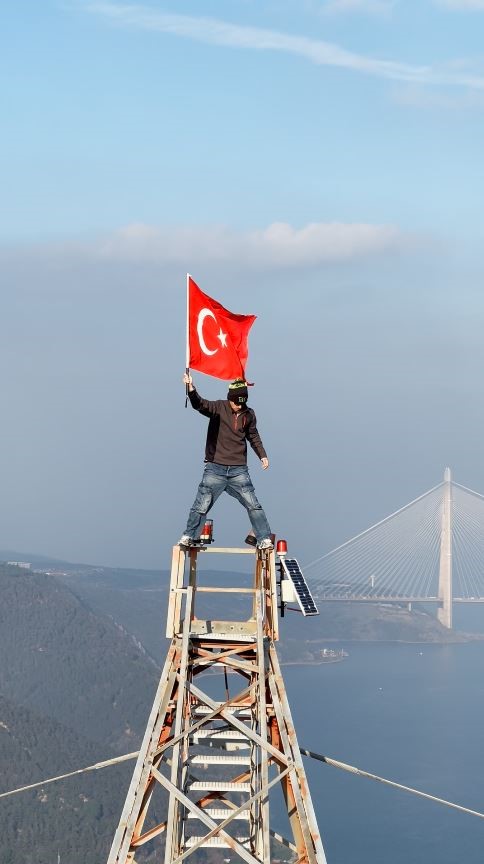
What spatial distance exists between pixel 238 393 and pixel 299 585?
3.46 meters

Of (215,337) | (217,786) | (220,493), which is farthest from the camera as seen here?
(215,337)

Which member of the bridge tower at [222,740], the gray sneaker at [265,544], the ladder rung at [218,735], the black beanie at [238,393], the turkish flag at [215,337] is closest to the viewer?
the bridge tower at [222,740]

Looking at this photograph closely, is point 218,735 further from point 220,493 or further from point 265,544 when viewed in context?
point 220,493

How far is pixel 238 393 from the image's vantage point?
803 inches

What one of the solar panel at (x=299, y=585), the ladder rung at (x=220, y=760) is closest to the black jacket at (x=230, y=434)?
the solar panel at (x=299, y=585)

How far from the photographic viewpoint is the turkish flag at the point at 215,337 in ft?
68.1

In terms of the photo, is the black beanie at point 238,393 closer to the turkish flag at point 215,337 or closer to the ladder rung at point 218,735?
the turkish flag at point 215,337

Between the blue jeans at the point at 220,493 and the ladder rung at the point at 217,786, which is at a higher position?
the blue jeans at the point at 220,493

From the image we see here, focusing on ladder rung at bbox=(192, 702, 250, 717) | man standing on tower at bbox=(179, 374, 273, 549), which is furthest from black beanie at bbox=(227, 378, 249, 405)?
ladder rung at bbox=(192, 702, 250, 717)

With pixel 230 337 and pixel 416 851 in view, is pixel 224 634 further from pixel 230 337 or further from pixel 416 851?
pixel 416 851

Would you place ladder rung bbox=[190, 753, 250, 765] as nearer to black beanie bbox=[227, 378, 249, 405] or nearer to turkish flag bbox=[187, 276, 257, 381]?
black beanie bbox=[227, 378, 249, 405]

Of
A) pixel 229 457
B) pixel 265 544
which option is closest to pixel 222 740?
pixel 265 544

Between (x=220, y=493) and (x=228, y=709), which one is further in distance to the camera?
(x=220, y=493)

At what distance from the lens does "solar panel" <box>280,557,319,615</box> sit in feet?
69.7
